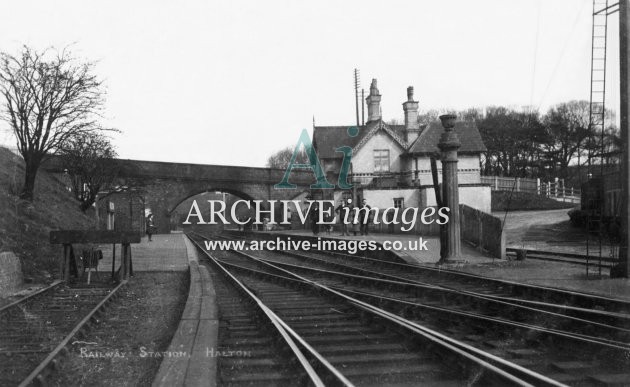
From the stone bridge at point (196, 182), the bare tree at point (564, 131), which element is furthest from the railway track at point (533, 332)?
the bare tree at point (564, 131)

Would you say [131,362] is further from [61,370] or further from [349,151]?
[349,151]

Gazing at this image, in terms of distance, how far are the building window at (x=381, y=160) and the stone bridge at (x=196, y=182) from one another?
517 centimetres

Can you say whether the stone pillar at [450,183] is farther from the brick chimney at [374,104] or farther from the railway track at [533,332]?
the brick chimney at [374,104]

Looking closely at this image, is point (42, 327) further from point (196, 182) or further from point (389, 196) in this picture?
point (196, 182)

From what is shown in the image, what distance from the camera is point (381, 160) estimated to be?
49.2 m

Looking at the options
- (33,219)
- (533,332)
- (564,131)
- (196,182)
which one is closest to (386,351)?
(533,332)

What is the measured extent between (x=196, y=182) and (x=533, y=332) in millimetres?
42945

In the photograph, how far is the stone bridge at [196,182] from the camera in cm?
4619

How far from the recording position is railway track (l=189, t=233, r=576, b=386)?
5152 millimetres

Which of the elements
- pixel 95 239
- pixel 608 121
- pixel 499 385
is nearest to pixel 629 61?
pixel 608 121

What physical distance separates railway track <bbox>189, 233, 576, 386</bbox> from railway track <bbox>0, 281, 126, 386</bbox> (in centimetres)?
267

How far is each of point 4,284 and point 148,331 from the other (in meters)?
4.95

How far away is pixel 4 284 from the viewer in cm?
1188

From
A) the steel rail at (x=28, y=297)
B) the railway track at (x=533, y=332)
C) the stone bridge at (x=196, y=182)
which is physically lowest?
the steel rail at (x=28, y=297)
